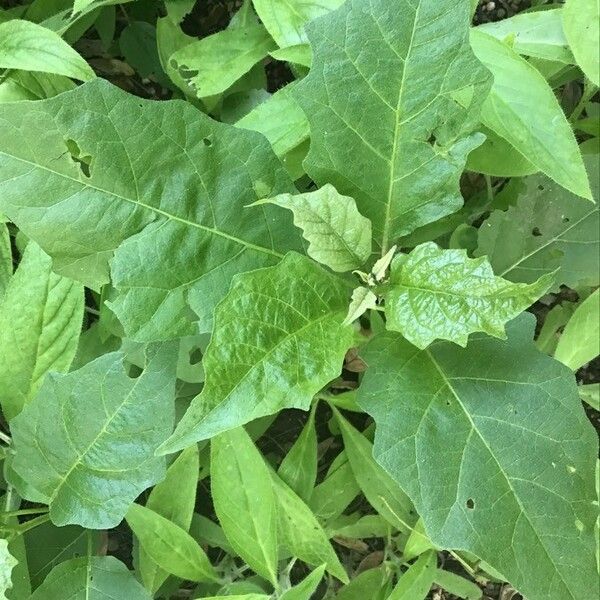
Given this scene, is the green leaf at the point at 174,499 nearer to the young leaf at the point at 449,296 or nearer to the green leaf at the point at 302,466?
the green leaf at the point at 302,466

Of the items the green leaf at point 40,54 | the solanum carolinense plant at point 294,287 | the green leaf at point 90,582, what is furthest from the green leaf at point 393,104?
the green leaf at point 90,582

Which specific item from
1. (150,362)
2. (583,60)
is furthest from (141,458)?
(583,60)

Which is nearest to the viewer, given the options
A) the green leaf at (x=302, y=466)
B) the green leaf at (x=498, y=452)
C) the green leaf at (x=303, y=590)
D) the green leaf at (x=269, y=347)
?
the green leaf at (x=269, y=347)

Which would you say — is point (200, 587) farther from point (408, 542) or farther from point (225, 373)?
point (225, 373)

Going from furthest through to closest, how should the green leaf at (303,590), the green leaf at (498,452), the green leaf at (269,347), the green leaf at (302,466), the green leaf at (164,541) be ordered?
the green leaf at (302,466), the green leaf at (164,541), the green leaf at (303,590), the green leaf at (498,452), the green leaf at (269,347)

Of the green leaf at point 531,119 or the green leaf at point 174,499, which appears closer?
the green leaf at point 531,119

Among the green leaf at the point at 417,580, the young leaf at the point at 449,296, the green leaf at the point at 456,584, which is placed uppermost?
the young leaf at the point at 449,296
